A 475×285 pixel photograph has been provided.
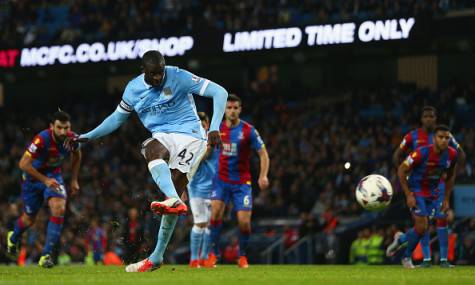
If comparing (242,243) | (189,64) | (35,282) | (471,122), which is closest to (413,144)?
(242,243)

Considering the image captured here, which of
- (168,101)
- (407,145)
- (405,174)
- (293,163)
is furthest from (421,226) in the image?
(293,163)

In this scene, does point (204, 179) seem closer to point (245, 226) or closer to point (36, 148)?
point (245, 226)

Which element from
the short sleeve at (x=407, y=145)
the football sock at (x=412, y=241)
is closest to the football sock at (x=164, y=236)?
the football sock at (x=412, y=241)

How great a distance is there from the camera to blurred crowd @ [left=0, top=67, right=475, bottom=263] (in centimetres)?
2303

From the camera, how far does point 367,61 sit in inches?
1259

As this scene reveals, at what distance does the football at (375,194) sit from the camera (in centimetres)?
1362

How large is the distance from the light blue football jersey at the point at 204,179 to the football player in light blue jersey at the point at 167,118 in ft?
12.9

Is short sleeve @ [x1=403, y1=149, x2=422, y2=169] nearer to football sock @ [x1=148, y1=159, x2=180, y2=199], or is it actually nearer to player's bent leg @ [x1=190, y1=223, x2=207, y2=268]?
player's bent leg @ [x1=190, y1=223, x2=207, y2=268]

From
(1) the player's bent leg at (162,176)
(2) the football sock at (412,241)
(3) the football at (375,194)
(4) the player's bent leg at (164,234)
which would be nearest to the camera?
(1) the player's bent leg at (162,176)

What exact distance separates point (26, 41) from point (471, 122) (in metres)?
14.0

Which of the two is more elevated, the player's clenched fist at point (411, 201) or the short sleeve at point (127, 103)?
the short sleeve at point (127, 103)

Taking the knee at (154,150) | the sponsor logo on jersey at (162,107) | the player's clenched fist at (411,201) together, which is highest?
the sponsor logo on jersey at (162,107)

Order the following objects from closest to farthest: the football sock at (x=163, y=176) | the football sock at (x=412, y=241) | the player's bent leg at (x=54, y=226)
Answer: the football sock at (x=163, y=176), the player's bent leg at (x=54, y=226), the football sock at (x=412, y=241)

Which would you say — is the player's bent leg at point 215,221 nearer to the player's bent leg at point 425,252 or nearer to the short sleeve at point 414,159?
the short sleeve at point 414,159
